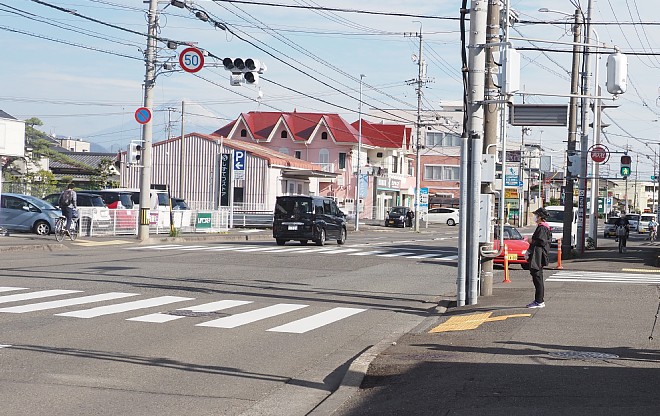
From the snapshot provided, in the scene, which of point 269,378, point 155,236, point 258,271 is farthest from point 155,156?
point 269,378

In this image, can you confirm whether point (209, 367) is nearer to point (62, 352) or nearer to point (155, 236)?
point (62, 352)

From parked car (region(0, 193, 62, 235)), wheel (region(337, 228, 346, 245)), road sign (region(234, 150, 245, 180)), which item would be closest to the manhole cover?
parked car (region(0, 193, 62, 235))

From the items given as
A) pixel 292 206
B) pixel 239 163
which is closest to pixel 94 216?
pixel 292 206

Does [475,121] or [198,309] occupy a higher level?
[475,121]

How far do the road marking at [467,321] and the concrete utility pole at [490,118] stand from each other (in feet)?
7.58

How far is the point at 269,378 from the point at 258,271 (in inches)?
509

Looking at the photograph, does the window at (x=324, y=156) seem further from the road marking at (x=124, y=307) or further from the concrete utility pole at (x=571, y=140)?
the road marking at (x=124, y=307)

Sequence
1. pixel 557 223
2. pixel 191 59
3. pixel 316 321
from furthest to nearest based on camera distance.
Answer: pixel 557 223 → pixel 191 59 → pixel 316 321

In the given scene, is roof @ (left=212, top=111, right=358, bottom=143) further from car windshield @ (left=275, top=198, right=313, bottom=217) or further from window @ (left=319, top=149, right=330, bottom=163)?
car windshield @ (left=275, top=198, right=313, bottom=217)

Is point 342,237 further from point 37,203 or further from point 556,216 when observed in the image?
point 556,216

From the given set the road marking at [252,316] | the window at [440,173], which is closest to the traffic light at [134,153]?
the road marking at [252,316]

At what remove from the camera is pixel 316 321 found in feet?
45.2

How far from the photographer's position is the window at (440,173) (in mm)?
103625

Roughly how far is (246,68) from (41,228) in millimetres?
11651
